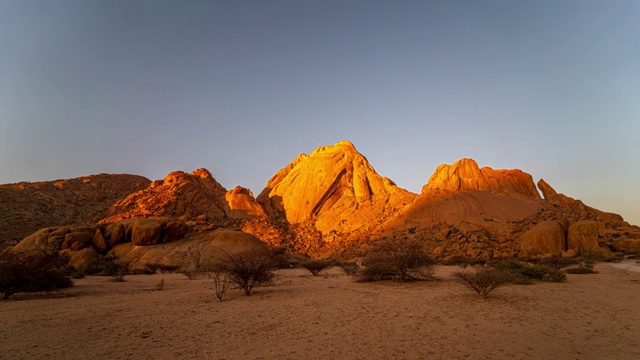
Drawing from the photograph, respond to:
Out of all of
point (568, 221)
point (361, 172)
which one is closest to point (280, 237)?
point (361, 172)

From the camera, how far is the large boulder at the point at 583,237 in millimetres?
38312

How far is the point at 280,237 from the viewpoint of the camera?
5894cm

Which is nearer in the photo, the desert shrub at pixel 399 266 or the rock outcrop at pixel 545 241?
the desert shrub at pixel 399 266

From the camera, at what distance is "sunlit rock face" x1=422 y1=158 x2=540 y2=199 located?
2542 inches

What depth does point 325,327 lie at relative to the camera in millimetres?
8578

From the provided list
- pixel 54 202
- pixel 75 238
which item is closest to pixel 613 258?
pixel 75 238

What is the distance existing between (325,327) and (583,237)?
43849mm

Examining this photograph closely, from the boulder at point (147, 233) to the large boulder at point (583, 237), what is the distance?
48.7 m

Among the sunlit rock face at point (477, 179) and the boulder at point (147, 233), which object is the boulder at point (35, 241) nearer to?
the boulder at point (147, 233)

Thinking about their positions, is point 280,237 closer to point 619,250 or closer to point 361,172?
point 361,172

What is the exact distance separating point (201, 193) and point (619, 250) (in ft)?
215

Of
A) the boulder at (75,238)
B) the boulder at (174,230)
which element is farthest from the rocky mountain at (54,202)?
the boulder at (174,230)

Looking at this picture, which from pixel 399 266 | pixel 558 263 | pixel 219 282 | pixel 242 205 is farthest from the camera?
pixel 242 205

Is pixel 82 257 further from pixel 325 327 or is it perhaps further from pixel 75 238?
pixel 325 327
